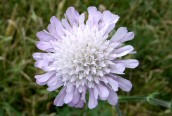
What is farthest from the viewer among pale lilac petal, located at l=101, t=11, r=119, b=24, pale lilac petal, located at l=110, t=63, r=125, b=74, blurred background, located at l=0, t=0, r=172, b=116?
blurred background, located at l=0, t=0, r=172, b=116

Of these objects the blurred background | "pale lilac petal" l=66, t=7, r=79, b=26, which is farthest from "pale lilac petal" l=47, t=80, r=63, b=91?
the blurred background

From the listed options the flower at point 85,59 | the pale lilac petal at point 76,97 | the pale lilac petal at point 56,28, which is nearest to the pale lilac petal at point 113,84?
the flower at point 85,59

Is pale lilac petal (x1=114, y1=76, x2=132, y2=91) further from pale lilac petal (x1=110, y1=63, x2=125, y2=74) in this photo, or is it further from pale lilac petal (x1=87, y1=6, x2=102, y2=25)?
pale lilac petal (x1=87, y1=6, x2=102, y2=25)

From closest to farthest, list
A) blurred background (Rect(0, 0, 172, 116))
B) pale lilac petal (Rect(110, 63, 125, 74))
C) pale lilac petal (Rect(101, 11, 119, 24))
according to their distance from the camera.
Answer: pale lilac petal (Rect(110, 63, 125, 74)) < pale lilac petal (Rect(101, 11, 119, 24)) < blurred background (Rect(0, 0, 172, 116))

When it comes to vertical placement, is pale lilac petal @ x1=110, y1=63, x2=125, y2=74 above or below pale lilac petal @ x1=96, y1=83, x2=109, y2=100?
above

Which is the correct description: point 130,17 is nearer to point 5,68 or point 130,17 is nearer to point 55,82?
point 5,68

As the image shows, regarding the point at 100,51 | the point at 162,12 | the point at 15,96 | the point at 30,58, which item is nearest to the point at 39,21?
the point at 30,58

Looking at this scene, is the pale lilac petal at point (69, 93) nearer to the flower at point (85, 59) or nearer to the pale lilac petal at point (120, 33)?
the flower at point (85, 59)

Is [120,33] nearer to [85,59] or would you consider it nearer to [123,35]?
[123,35]
